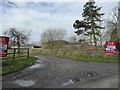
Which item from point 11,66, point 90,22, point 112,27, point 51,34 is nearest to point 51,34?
point 51,34

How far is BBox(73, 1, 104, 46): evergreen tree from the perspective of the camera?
20.8 meters

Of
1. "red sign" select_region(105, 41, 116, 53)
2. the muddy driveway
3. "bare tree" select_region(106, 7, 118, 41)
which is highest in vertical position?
"bare tree" select_region(106, 7, 118, 41)

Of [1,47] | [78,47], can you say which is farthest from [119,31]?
[1,47]

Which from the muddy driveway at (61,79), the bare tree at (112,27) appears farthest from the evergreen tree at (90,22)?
the muddy driveway at (61,79)

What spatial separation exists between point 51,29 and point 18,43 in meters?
21.1

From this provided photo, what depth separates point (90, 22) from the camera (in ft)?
70.5

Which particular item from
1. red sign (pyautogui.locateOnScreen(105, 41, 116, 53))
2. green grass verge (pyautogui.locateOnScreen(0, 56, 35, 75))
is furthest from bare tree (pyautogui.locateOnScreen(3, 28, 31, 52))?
red sign (pyautogui.locateOnScreen(105, 41, 116, 53))

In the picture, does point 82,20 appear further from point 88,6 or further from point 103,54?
point 103,54

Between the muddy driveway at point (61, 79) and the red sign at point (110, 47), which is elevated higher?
the red sign at point (110, 47)

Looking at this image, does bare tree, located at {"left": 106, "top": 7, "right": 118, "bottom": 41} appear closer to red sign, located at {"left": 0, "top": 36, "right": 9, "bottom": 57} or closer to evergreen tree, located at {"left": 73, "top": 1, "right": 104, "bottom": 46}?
evergreen tree, located at {"left": 73, "top": 1, "right": 104, "bottom": 46}

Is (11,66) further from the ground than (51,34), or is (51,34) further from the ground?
(51,34)

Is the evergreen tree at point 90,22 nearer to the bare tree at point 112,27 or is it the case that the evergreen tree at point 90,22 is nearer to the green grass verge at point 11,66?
the bare tree at point 112,27

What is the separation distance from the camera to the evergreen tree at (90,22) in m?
20.8

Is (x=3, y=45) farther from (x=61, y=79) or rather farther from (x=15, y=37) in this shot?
(x=15, y=37)
